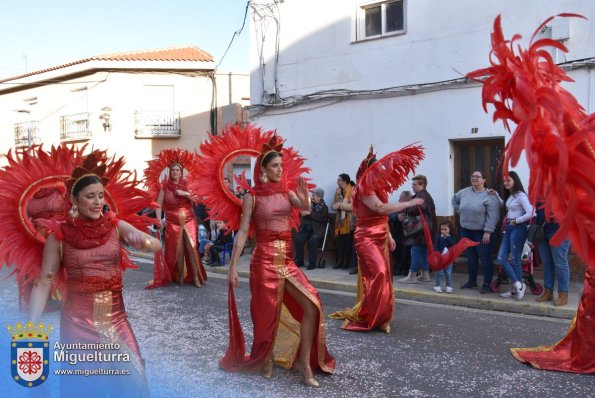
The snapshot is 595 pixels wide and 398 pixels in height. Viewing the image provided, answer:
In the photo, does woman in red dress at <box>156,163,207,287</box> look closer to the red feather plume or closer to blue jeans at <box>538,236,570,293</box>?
the red feather plume

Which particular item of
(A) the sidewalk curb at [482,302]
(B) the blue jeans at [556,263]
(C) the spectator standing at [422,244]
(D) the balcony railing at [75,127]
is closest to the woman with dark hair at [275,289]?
(A) the sidewalk curb at [482,302]

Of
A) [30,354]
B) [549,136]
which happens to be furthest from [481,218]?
[30,354]

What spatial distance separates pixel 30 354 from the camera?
3564 mm

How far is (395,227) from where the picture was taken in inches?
416

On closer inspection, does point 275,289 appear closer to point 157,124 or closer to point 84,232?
point 84,232

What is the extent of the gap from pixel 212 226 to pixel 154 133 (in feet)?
39.0

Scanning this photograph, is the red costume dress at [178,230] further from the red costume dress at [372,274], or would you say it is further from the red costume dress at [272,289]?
the red costume dress at [272,289]

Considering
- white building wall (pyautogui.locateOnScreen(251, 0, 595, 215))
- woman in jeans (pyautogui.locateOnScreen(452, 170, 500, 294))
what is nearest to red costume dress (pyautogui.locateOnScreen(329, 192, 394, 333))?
woman in jeans (pyautogui.locateOnScreen(452, 170, 500, 294))

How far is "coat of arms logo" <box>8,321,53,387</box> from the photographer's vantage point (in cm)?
350

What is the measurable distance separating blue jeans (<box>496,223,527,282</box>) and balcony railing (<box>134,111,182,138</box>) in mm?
17753

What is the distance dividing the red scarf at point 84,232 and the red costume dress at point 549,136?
235 centimetres

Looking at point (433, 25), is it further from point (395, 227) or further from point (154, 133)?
point (154, 133)

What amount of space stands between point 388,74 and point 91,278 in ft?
30.1

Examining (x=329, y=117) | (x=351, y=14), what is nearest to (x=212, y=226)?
(x=329, y=117)
